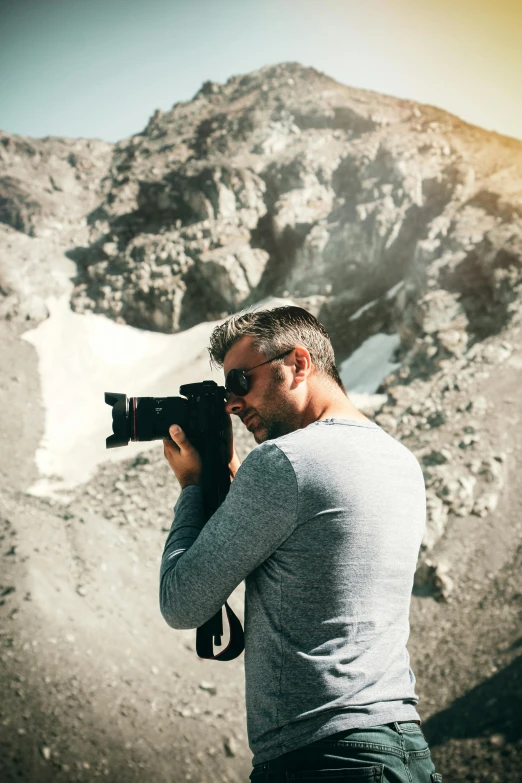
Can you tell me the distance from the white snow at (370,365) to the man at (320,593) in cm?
1734

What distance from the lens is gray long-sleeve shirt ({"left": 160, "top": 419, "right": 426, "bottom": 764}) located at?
1379 mm

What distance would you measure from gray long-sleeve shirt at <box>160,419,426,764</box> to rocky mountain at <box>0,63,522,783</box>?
183 inches

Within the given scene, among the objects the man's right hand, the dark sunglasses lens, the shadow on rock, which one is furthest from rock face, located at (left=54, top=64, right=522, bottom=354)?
the dark sunglasses lens

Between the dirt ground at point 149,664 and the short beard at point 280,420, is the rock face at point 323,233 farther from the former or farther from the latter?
the short beard at point 280,420

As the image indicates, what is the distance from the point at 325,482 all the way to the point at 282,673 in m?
0.59

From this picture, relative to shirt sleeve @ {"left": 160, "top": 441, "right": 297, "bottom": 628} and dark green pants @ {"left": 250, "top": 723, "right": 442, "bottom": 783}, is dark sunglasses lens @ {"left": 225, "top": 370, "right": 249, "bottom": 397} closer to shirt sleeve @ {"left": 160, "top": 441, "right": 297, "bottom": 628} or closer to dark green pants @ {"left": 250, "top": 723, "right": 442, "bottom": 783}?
shirt sleeve @ {"left": 160, "top": 441, "right": 297, "bottom": 628}

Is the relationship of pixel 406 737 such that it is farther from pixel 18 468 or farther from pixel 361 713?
pixel 18 468

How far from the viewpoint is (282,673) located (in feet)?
4.72

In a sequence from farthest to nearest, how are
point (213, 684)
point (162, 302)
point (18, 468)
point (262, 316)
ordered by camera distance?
point (162, 302)
point (18, 468)
point (213, 684)
point (262, 316)

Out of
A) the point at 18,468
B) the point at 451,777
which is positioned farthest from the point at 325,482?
the point at 18,468

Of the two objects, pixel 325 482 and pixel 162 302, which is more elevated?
pixel 325 482

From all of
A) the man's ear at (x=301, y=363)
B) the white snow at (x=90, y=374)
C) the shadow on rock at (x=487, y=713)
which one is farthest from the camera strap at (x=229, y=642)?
the white snow at (x=90, y=374)

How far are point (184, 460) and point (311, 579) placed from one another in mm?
800

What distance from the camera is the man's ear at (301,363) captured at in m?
1.79
